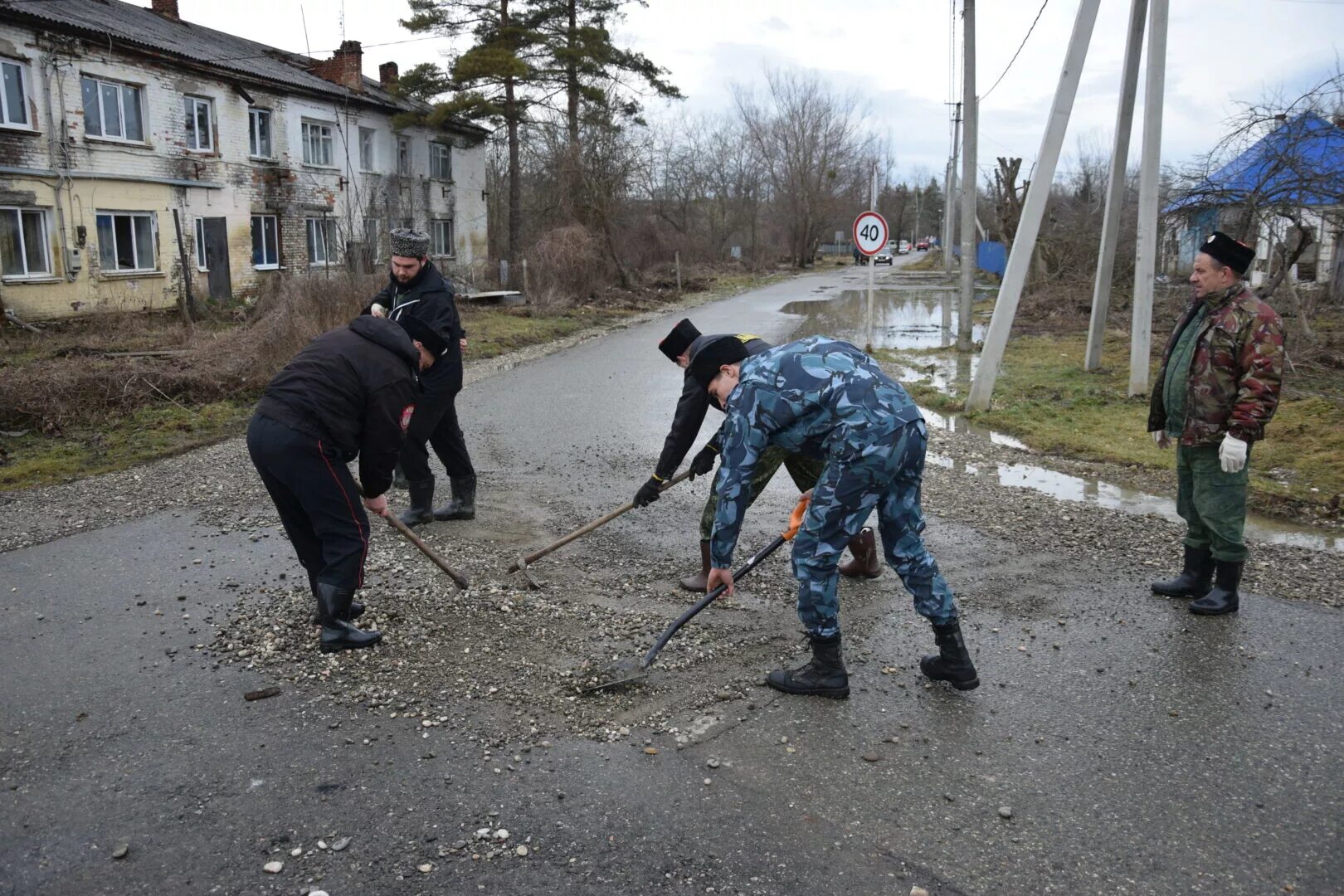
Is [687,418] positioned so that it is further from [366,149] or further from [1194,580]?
[366,149]

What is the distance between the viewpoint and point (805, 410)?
371cm

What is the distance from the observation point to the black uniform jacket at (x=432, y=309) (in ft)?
20.0

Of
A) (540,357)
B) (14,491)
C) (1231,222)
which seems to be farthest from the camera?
(540,357)

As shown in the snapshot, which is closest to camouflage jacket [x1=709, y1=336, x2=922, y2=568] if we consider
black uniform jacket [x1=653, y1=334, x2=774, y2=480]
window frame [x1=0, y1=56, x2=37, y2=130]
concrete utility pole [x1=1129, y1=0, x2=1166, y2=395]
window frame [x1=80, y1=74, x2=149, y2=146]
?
black uniform jacket [x1=653, y1=334, x2=774, y2=480]

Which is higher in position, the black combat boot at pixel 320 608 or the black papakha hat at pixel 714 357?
the black papakha hat at pixel 714 357

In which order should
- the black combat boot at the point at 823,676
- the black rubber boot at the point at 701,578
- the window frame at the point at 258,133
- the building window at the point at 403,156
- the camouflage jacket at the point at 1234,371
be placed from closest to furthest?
the black combat boot at the point at 823,676
the camouflage jacket at the point at 1234,371
the black rubber boot at the point at 701,578
the window frame at the point at 258,133
the building window at the point at 403,156

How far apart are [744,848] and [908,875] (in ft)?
1.70

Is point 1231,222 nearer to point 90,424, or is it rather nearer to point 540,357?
point 540,357

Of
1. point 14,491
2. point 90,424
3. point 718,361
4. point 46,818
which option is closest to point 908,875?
point 718,361

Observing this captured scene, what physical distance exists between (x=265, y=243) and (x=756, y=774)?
25.9m

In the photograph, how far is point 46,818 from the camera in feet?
10.5

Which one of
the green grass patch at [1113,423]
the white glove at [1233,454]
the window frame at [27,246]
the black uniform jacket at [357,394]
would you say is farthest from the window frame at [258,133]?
the white glove at [1233,454]

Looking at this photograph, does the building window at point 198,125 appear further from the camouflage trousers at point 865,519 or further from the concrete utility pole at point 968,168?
the camouflage trousers at point 865,519

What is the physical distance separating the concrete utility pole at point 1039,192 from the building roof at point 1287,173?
10.9 feet
